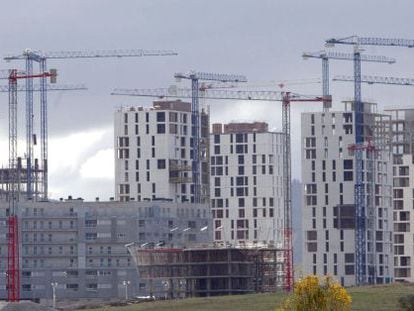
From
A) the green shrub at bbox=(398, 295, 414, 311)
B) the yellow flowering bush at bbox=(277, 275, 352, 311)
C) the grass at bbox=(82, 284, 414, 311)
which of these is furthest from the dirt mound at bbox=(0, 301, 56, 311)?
the yellow flowering bush at bbox=(277, 275, 352, 311)

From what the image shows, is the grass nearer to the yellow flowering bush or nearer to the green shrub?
the green shrub

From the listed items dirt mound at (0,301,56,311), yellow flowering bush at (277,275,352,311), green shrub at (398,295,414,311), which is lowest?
dirt mound at (0,301,56,311)

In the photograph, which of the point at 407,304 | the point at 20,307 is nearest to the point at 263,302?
the point at 20,307

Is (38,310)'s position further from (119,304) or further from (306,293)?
(306,293)

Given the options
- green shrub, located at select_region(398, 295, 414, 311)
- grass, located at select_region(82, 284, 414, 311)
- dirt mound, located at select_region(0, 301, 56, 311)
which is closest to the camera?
green shrub, located at select_region(398, 295, 414, 311)

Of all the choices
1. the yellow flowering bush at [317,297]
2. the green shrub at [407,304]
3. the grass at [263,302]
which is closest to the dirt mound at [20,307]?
the grass at [263,302]

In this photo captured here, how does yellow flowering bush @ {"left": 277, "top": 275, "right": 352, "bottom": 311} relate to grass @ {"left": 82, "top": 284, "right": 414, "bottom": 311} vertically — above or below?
above

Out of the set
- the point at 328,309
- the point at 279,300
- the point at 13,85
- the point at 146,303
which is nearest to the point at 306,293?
the point at 328,309

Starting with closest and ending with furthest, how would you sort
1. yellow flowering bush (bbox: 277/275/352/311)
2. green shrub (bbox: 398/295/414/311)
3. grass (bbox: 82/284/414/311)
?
yellow flowering bush (bbox: 277/275/352/311) → green shrub (bbox: 398/295/414/311) → grass (bbox: 82/284/414/311)

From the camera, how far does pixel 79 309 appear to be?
192500mm

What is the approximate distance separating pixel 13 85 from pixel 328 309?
112 metres

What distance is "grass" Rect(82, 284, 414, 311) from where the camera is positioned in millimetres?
154125

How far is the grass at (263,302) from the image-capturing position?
506 ft

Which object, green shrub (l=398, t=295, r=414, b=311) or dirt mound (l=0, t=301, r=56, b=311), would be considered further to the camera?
dirt mound (l=0, t=301, r=56, b=311)
